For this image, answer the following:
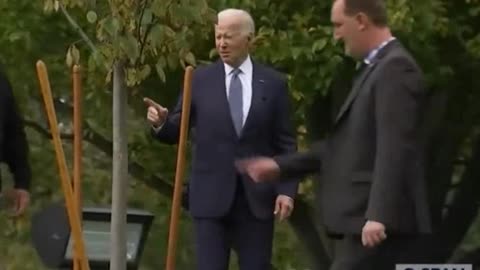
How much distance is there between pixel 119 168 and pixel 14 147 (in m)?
0.54

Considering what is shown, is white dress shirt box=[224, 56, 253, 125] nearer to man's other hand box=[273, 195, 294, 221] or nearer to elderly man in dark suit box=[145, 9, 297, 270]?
elderly man in dark suit box=[145, 9, 297, 270]

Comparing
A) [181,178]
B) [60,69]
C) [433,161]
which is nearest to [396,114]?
[181,178]

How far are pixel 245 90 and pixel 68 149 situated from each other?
11.2 metres

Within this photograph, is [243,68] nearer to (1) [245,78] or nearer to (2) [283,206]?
(1) [245,78]

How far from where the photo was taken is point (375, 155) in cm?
645

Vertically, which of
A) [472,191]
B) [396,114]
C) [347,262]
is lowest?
[472,191]

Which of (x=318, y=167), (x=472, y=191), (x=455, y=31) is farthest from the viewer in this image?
(x=472, y=191)

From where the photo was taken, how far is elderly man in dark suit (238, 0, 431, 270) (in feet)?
20.9

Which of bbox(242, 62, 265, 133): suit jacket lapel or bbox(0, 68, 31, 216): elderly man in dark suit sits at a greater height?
bbox(242, 62, 265, 133): suit jacket lapel

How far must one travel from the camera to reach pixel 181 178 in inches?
319

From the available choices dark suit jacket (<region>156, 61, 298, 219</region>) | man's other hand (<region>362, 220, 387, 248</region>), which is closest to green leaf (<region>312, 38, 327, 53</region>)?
dark suit jacket (<region>156, 61, 298, 219</region>)

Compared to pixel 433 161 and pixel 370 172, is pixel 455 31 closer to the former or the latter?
pixel 433 161

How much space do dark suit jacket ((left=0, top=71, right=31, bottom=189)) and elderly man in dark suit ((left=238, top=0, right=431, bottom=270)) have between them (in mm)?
1824

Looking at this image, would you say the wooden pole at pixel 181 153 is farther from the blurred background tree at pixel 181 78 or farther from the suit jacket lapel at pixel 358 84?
the suit jacket lapel at pixel 358 84
